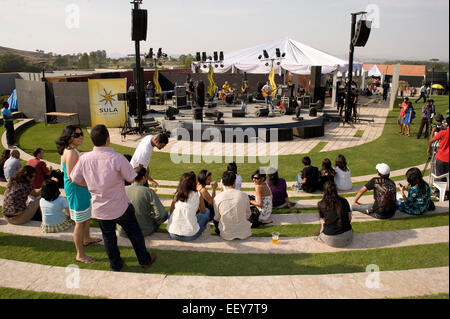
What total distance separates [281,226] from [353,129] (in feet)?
42.0

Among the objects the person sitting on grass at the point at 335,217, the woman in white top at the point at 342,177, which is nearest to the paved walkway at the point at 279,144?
the woman in white top at the point at 342,177

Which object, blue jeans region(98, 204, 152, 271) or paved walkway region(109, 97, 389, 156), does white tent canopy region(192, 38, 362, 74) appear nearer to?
paved walkway region(109, 97, 389, 156)

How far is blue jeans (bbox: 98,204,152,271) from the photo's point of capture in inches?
166

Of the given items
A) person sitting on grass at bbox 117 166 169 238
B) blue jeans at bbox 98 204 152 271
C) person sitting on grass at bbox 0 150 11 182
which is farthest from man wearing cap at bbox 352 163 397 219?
person sitting on grass at bbox 0 150 11 182

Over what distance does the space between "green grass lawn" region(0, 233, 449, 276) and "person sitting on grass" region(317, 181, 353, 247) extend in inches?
9.1

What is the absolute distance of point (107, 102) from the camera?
1728cm

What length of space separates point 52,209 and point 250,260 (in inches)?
134

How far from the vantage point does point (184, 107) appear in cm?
2158

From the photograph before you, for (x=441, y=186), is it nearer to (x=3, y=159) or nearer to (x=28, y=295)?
(x=28, y=295)

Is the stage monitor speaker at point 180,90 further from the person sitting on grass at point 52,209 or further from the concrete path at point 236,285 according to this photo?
the concrete path at point 236,285

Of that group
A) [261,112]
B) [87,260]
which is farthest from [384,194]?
[261,112]

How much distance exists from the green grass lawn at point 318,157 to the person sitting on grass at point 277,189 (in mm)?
2829

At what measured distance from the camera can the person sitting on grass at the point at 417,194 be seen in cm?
602

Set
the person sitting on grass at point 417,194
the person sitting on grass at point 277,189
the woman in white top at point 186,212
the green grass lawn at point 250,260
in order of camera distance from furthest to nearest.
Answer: the person sitting on grass at point 277,189 < the person sitting on grass at point 417,194 < the woman in white top at point 186,212 < the green grass lawn at point 250,260
